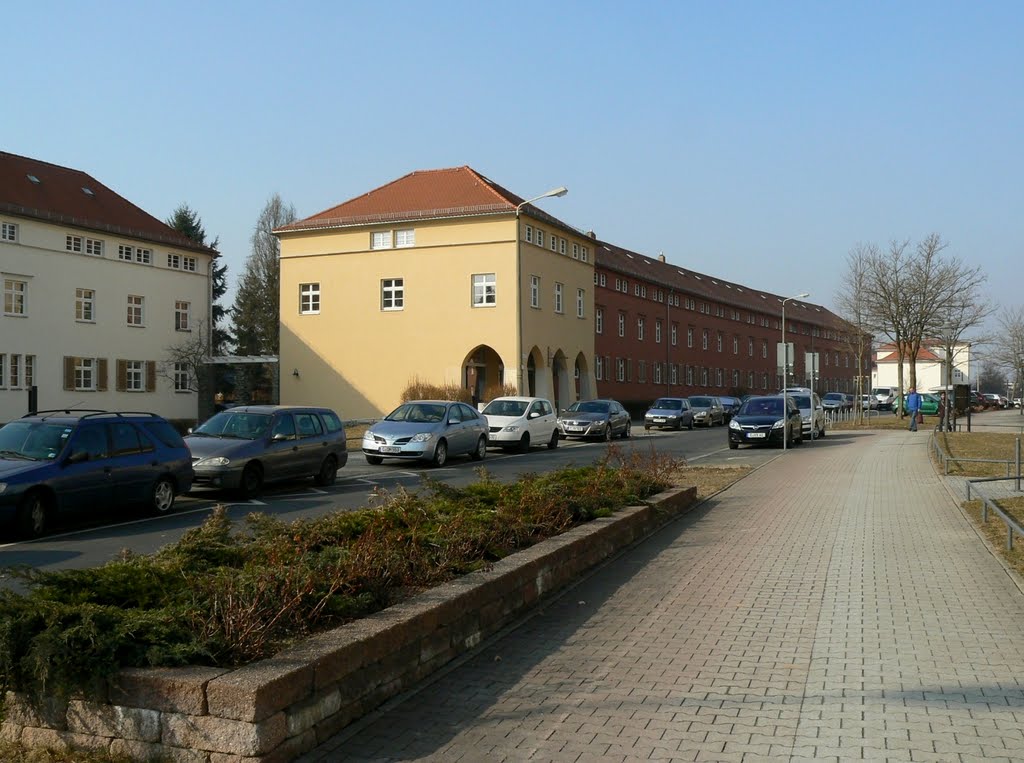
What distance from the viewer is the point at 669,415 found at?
47.2 m

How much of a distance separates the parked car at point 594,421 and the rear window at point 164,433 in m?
22.3

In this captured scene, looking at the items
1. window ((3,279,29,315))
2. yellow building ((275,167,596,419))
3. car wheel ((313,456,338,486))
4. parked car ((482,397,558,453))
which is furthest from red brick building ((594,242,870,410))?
car wheel ((313,456,338,486))

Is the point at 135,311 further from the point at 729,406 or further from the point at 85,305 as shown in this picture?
the point at 729,406

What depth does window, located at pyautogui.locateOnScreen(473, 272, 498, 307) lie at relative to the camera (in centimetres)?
5094

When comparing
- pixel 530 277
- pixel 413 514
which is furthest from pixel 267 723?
pixel 530 277

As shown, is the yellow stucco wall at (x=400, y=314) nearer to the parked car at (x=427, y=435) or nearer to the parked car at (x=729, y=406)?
the parked car at (x=729, y=406)

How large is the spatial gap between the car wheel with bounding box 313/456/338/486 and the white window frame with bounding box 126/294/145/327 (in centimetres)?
3625

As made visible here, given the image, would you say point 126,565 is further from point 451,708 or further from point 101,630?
point 451,708

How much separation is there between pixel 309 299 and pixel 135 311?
8.72 m

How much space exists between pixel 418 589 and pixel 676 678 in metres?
1.72

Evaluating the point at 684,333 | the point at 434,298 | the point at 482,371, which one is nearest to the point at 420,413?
the point at 434,298

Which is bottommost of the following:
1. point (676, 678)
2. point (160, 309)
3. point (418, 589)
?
point (676, 678)

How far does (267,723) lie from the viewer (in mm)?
4336

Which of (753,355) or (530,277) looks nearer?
(530,277)
